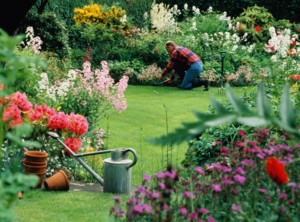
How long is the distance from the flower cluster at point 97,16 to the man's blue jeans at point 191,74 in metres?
4.43

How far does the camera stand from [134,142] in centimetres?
943

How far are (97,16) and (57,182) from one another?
13.3 meters

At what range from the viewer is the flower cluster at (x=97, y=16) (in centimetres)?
1908

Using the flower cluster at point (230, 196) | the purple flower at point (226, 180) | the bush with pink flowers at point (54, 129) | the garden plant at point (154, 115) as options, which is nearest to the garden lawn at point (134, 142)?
the garden plant at point (154, 115)

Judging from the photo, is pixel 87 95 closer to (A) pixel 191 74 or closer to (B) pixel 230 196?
(B) pixel 230 196

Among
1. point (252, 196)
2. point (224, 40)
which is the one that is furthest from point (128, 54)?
A: point (252, 196)

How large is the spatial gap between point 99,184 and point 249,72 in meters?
9.56

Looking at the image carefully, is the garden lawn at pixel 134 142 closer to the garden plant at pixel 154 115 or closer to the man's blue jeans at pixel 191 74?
the garden plant at pixel 154 115

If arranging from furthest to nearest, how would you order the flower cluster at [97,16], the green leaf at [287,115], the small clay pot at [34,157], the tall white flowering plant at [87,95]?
the flower cluster at [97,16]
the tall white flowering plant at [87,95]
the small clay pot at [34,157]
the green leaf at [287,115]

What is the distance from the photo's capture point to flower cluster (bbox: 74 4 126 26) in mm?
19078

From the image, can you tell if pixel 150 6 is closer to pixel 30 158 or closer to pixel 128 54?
pixel 128 54

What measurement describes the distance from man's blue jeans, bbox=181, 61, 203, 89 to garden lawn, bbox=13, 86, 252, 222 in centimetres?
24

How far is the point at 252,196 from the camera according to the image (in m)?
3.28

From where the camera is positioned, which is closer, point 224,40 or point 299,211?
point 299,211
